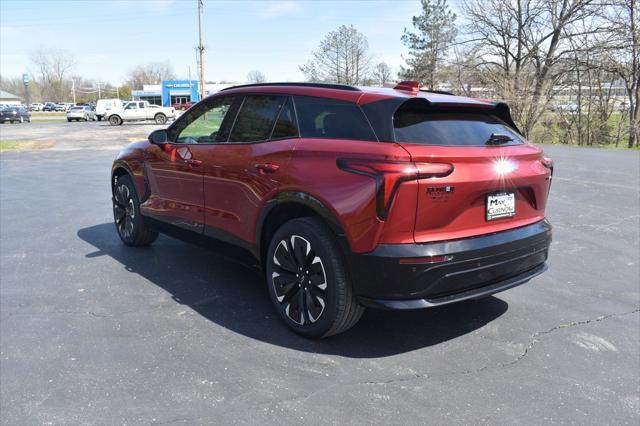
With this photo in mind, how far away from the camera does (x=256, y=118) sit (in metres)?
3.89

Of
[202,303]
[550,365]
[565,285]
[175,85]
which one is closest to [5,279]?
[202,303]

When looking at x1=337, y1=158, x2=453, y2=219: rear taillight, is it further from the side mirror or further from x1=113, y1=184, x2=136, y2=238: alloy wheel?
x1=113, y1=184, x2=136, y2=238: alloy wheel

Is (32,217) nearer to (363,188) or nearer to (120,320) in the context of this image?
(120,320)

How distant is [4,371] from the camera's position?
2957 millimetres

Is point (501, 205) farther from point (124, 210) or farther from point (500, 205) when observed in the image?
point (124, 210)

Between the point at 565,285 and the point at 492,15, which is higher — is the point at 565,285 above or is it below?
below

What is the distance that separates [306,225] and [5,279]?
3.15 m

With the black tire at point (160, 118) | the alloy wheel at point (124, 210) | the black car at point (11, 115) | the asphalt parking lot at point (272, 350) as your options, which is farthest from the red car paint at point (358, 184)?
the black car at point (11, 115)

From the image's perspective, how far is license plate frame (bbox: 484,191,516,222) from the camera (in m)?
3.11

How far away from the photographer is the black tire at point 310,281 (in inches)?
122

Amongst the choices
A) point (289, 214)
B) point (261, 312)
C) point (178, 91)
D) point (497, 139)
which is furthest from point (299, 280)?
point (178, 91)

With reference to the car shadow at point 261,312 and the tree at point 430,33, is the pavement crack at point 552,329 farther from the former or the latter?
the tree at point 430,33

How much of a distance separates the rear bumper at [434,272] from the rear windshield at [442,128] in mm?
626

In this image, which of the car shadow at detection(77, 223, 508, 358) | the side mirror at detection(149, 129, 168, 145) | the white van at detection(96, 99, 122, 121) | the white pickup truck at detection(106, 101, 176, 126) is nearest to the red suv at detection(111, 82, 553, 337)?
the car shadow at detection(77, 223, 508, 358)
